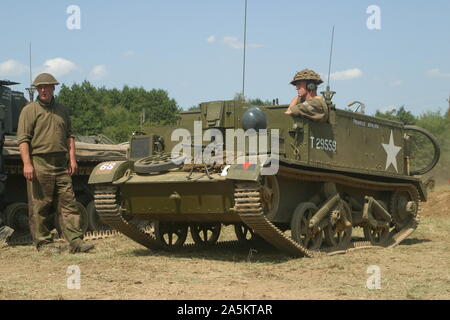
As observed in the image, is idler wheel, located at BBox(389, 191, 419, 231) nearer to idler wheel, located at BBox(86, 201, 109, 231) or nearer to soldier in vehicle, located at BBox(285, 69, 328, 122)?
soldier in vehicle, located at BBox(285, 69, 328, 122)

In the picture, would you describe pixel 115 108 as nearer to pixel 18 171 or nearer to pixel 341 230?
pixel 18 171

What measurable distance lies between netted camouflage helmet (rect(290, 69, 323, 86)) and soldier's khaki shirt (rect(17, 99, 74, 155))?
12.0 feet

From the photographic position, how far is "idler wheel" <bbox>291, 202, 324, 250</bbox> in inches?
370

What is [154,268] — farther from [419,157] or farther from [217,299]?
[419,157]

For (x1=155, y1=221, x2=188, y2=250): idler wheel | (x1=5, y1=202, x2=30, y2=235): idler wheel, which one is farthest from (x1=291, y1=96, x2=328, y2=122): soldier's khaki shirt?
(x1=5, y1=202, x2=30, y2=235): idler wheel

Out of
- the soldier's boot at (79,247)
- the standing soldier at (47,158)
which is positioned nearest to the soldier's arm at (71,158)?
the standing soldier at (47,158)

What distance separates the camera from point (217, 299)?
6.02 m

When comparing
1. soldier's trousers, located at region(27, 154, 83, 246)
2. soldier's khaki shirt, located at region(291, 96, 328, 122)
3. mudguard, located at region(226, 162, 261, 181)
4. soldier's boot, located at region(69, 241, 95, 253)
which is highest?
soldier's khaki shirt, located at region(291, 96, 328, 122)

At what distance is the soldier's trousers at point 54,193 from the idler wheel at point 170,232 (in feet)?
5.58

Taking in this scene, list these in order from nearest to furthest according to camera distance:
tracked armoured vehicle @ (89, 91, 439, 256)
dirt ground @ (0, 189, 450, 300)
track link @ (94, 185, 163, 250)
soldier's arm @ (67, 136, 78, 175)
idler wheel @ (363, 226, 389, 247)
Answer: dirt ground @ (0, 189, 450, 300) → tracked armoured vehicle @ (89, 91, 439, 256) → soldier's arm @ (67, 136, 78, 175) → track link @ (94, 185, 163, 250) → idler wheel @ (363, 226, 389, 247)

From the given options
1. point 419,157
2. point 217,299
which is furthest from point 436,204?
point 419,157

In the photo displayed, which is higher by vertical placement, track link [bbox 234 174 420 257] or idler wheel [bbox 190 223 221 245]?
track link [bbox 234 174 420 257]

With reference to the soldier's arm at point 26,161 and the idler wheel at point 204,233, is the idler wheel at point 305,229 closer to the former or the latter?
the idler wheel at point 204,233

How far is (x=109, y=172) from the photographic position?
9.50m
